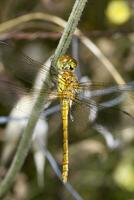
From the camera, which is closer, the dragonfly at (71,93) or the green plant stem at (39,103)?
the green plant stem at (39,103)

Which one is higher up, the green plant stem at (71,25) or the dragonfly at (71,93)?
the green plant stem at (71,25)

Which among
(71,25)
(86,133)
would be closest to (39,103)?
(71,25)

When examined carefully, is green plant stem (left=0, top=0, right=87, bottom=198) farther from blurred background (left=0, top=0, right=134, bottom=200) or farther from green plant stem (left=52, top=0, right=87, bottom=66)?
blurred background (left=0, top=0, right=134, bottom=200)

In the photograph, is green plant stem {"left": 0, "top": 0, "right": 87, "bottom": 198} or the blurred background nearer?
green plant stem {"left": 0, "top": 0, "right": 87, "bottom": 198}

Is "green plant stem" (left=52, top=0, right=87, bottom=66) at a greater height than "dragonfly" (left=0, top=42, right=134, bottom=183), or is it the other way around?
"green plant stem" (left=52, top=0, right=87, bottom=66)

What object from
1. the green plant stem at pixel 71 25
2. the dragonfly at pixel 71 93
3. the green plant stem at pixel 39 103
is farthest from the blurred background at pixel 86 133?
the green plant stem at pixel 71 25

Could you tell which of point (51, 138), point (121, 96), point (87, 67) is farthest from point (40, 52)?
point (121, 96)

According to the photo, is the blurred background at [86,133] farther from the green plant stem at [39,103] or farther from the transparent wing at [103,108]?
the green plant stem at [39,103]

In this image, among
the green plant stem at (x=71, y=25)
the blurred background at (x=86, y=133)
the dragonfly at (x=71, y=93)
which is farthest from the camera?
the blurred background at (x=86, y=133)

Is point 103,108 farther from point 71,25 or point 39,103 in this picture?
point 71,25

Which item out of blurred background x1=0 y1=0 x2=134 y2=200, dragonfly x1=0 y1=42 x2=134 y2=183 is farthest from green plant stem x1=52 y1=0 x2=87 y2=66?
blurred background x1=0 y1=0 x2=134 y2=200

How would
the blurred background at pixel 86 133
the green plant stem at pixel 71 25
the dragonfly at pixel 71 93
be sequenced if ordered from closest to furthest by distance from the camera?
the green plant stem at pixel 71 25 < the dragonfly at pixel 71 93 < the blurred background at pixel 86 133
